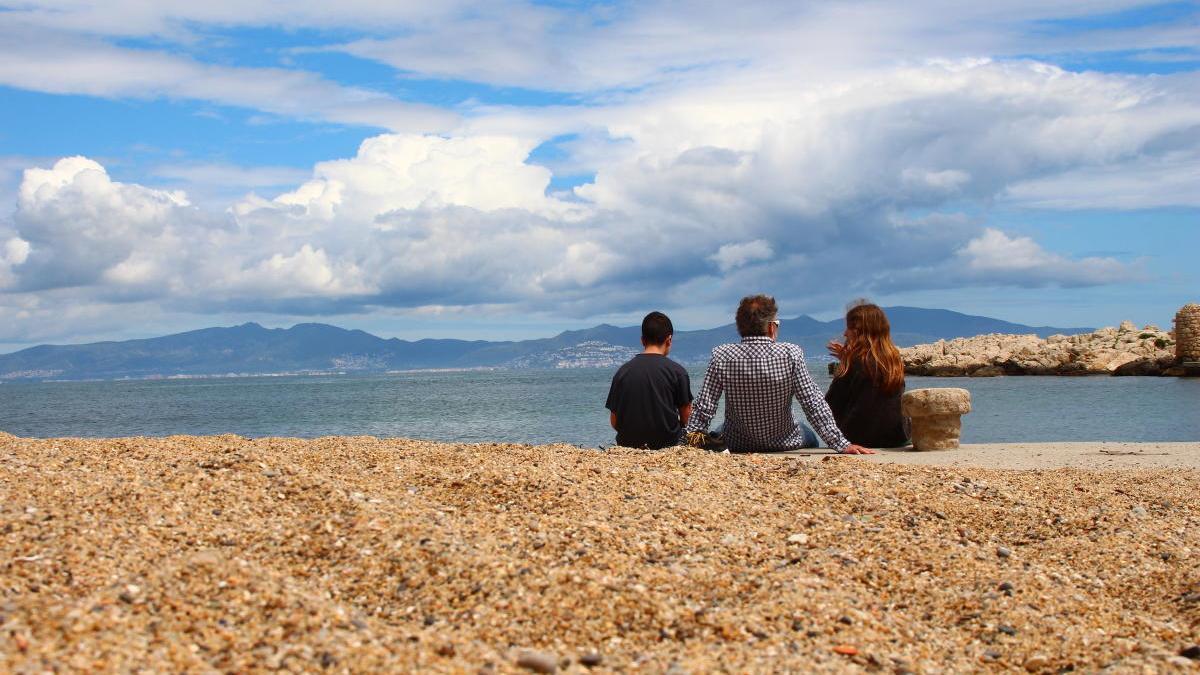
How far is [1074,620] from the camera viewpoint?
179 inches

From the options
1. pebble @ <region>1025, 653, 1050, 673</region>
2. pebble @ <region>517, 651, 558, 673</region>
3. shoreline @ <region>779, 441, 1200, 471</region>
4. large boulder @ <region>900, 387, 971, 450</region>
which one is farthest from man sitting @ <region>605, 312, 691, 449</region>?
pebble @ <region>517, 651, 558, 673</region>

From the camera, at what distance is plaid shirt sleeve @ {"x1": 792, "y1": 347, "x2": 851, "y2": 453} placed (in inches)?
359

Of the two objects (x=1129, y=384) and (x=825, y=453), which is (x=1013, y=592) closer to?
(x=825, y=453)

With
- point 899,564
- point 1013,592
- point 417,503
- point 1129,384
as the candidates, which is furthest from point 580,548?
point 1129,384

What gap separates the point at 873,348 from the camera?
9984mm

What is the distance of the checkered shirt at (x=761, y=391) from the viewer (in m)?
9.16

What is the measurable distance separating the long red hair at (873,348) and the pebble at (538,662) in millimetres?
7030

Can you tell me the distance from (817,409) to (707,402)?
43.6 inches

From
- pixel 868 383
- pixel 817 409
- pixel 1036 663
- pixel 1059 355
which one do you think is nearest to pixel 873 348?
pixel 868 383

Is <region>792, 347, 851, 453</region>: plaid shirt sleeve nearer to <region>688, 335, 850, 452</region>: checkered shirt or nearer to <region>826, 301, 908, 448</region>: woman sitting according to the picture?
<region>688, 335, 850, 452</region>: checkered shirt

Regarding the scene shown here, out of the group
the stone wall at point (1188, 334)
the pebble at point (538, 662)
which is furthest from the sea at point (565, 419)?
the pebble at point (538, 662)

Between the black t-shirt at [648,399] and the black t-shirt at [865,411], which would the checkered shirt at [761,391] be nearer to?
the black t-shirt at [648,399]

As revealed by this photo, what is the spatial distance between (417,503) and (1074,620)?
3740 mm

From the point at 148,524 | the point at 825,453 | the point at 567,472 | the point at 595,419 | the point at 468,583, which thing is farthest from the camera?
the point at 595,419
